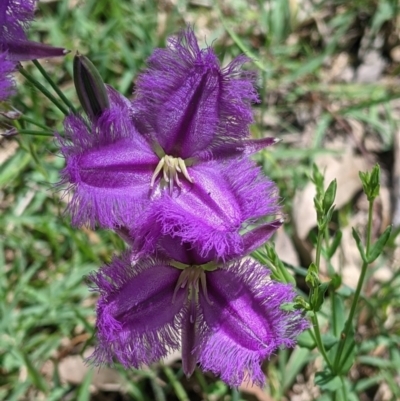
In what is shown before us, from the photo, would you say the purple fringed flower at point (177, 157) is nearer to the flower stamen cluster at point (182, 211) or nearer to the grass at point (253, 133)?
the flower stamen cluster at point (182, 211)

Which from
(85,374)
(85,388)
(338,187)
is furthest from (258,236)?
(338,187)

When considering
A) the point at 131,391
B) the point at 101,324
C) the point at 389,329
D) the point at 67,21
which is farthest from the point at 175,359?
the point at 67,21

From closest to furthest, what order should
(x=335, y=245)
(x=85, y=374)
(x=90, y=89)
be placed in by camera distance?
1. (x=90, y=89)
2. (x=335, y=245)
3. (x=85, y=374)

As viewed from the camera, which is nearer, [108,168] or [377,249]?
[108,168]

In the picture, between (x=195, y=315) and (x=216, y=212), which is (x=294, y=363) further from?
(x=216, y=212)

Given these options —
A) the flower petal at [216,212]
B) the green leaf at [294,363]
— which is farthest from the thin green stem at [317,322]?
the green leaf at [294,363]

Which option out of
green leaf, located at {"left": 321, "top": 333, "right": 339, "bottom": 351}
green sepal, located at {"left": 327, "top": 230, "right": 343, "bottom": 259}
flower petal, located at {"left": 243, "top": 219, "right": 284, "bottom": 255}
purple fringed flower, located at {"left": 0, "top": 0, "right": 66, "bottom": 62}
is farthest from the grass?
flower petal, located at {"left": 243, "top": 219, "right": 284, "bottom": 255}
